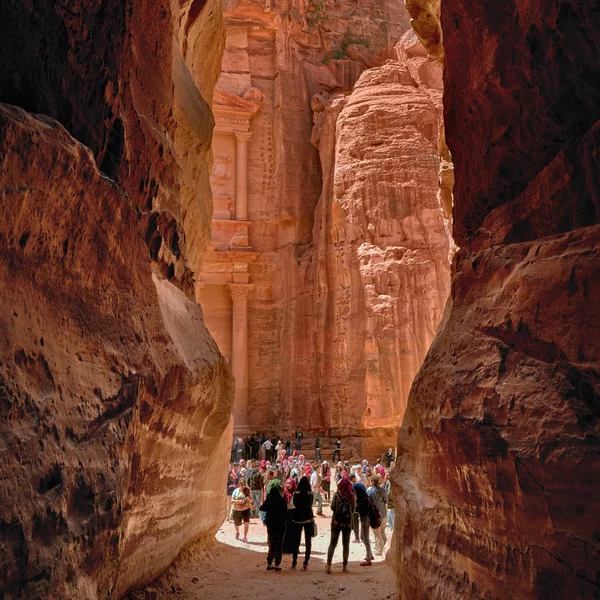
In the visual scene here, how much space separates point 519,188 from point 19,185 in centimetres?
331

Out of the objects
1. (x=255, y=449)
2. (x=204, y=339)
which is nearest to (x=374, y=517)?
(x=204, y=339)

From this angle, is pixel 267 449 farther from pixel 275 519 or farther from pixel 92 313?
pixel 92 313

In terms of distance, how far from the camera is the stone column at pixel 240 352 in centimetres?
2527

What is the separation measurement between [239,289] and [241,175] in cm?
473

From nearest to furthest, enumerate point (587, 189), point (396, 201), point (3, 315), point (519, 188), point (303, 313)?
point (3, 315) → point (587, 189) → point (519, 188) → point (396, 201) → point (303, 313)

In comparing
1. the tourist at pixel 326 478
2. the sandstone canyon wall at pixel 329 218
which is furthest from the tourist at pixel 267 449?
the tourist at pixel 326 478

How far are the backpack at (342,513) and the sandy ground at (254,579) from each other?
2.08 feet

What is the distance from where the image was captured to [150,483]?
5.34 m

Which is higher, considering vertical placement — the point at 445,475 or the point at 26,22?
the point at 26,22

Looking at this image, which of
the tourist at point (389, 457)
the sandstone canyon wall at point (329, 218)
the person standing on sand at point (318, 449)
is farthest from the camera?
the sandstone canyon wall at point (329, 218)

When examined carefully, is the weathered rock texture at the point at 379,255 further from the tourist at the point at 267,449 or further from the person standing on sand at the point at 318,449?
the tourist at the point at 267,449

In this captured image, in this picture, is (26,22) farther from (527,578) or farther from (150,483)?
(527,578)

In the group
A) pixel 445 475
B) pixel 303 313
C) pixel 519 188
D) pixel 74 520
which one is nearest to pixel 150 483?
pixel 74 520

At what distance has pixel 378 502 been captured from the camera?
9.31 m
